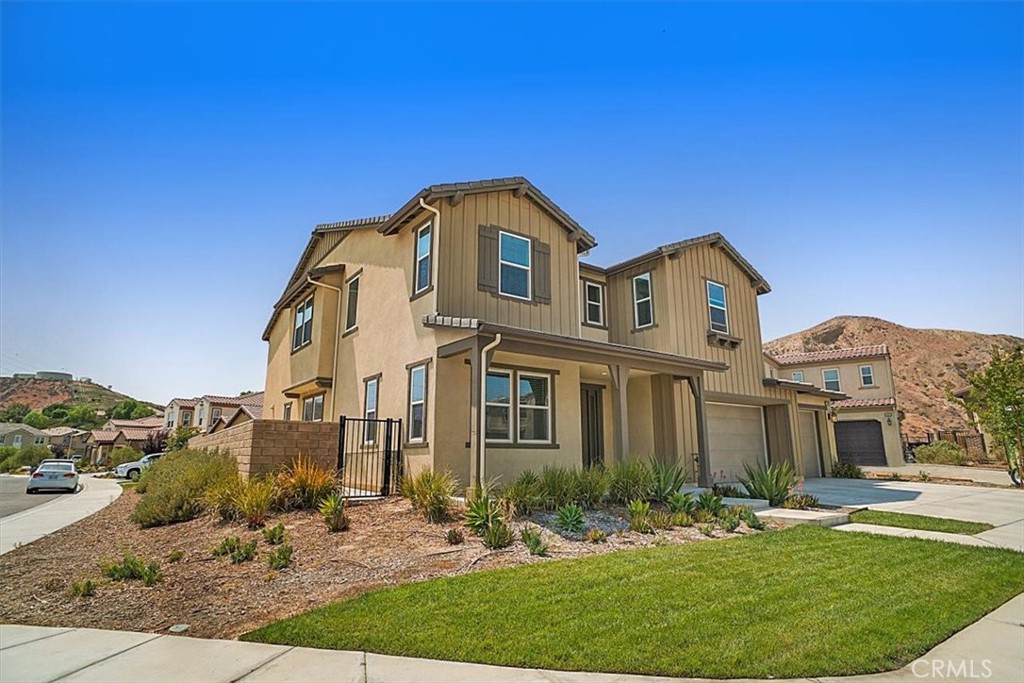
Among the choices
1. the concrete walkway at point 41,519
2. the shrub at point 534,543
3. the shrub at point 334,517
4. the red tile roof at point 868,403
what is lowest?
the concrete walkway at point 41,519

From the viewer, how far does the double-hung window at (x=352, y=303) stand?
50.0 feet

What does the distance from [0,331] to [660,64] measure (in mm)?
14996

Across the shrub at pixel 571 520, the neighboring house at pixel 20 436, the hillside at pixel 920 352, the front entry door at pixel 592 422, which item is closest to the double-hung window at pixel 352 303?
the front entry door at pixel 592 422

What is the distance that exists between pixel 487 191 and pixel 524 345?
4.51 meters

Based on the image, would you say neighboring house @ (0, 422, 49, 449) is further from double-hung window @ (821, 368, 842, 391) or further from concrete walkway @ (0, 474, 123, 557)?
double-hung window @ (821, 368, 842, 391)

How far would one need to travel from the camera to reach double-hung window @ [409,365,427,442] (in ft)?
35.3

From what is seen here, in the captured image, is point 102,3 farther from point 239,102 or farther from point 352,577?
point 352,577

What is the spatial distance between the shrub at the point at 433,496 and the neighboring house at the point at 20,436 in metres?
74.9

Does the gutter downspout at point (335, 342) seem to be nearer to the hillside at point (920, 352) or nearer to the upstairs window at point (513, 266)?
the upstairs window at point (513, 266)

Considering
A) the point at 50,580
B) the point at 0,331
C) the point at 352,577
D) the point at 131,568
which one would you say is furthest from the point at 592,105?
the point at 0,331

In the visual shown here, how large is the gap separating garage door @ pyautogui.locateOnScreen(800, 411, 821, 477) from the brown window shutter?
12.7m

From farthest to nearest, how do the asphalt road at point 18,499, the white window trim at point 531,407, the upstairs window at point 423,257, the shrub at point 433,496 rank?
1. the asphalt road at point 18,499
2. the upstairs window at point 423,257
3. the white window trim at point 531,407
4. the shrub at point 433,496

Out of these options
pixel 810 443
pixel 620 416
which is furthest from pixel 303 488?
pixel 810 443

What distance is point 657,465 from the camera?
34.5ft
